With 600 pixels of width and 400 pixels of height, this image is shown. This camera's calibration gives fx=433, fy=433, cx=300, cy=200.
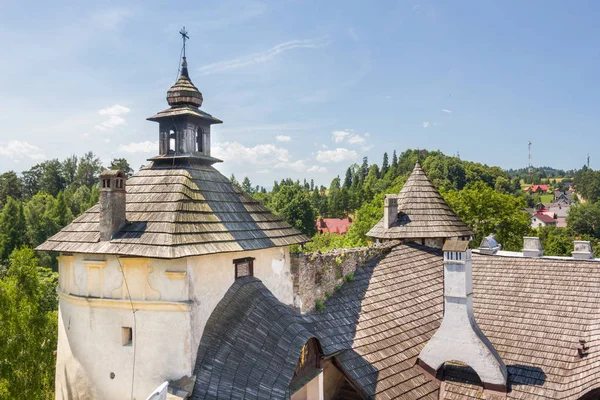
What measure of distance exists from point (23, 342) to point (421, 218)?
49.3ft

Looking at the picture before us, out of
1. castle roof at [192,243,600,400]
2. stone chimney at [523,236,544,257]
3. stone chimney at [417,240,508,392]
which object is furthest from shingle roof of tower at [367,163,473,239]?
stone chimney at [417,240,508,392]

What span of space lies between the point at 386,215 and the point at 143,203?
9.69m

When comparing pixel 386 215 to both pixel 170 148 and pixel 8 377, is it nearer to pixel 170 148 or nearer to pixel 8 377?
pixel 170 148

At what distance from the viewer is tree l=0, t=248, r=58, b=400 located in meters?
14.8

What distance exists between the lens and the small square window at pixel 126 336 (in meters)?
8.02

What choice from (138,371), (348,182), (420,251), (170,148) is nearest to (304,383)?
(138,371)

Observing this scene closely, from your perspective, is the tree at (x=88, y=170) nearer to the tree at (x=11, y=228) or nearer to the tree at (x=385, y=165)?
the tree at (x=11, y=228)

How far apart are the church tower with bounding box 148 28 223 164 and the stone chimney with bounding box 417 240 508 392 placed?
267 inches

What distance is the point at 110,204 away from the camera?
27.1 feet

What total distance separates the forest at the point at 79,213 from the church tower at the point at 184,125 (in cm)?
192

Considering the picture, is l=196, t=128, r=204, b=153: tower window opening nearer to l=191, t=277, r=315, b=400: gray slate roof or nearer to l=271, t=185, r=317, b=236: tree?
l=191, t=277, r=315, b=400: gray slate roof

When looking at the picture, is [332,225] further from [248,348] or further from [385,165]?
[248,348]

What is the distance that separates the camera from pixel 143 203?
29.6ft

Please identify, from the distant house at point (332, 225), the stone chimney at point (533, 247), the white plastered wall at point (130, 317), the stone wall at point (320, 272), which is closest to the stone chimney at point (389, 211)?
the stone wall at point (320, 272)
